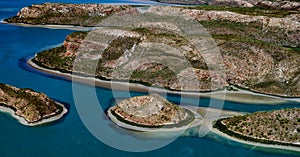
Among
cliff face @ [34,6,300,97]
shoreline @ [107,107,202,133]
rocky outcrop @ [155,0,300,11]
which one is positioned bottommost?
shoreline @ [107,107,202,133]

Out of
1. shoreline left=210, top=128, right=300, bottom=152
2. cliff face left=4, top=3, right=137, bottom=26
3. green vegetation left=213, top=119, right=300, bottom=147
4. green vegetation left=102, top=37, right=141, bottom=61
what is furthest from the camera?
cliff face left=4, top=3, right=137, bottom=26

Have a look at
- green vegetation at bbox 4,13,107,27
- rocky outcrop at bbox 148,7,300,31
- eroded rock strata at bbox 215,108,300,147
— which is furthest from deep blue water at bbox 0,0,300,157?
green vegetation at bbox 4,13,107,27

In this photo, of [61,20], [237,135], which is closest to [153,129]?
[237,135]

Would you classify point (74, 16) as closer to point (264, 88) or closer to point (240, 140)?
point (264, 88)

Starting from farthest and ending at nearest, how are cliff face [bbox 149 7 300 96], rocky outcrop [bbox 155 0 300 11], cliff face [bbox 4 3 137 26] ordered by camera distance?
rocky outcrop [bbox 155 0 300 11]
cliff face [bbox 4 3 137 26]
cliff face [bbox 149 7 300 96]

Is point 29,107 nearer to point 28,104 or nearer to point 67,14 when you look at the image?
point 28,104

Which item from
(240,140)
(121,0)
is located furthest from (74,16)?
(240,140)

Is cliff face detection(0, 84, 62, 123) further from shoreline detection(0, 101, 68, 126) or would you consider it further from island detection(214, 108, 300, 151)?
island detection(214, 108, 300, 151)

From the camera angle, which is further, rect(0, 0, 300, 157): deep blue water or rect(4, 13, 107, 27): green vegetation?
rect(4, 13, 107, 27): green vegetation
